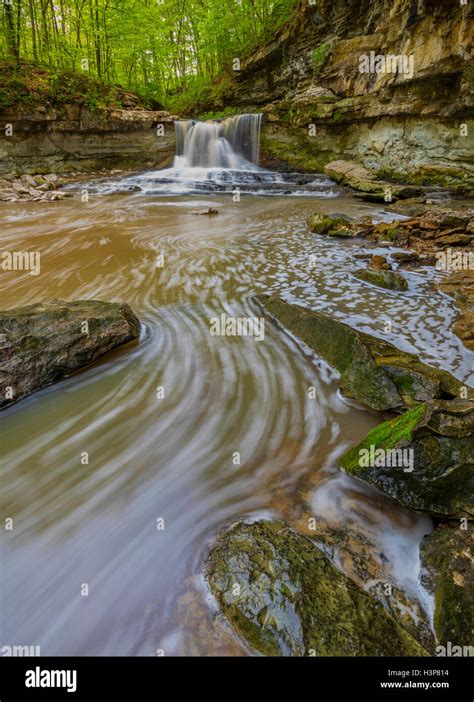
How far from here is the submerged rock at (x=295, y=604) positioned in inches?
59.5

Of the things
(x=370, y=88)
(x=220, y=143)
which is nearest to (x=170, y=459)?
(x=370, y=88)

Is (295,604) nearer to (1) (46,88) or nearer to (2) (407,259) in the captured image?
(2) (407,259)

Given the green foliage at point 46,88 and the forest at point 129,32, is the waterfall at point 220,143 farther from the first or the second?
the forest at point 129,32

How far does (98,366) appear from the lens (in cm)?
356

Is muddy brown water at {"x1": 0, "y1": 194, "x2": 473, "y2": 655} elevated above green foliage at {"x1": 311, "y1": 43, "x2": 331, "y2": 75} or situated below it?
below

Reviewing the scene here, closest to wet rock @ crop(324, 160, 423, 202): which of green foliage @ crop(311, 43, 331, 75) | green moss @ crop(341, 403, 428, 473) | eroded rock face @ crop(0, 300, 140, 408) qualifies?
green foliage @ crop(311, 43, 331, 75)

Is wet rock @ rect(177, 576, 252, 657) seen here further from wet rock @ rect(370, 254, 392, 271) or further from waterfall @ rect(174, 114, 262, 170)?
waterfall @ rect(174, 114, 262, 170)

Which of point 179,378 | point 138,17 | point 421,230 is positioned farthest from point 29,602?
point 138,17

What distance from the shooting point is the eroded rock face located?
Result: 311cm

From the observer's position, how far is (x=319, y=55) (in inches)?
768

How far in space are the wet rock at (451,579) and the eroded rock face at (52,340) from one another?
306 cm

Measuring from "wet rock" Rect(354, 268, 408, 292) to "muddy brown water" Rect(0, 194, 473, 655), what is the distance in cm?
20

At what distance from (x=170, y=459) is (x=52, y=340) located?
1.72m

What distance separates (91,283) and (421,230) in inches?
274
